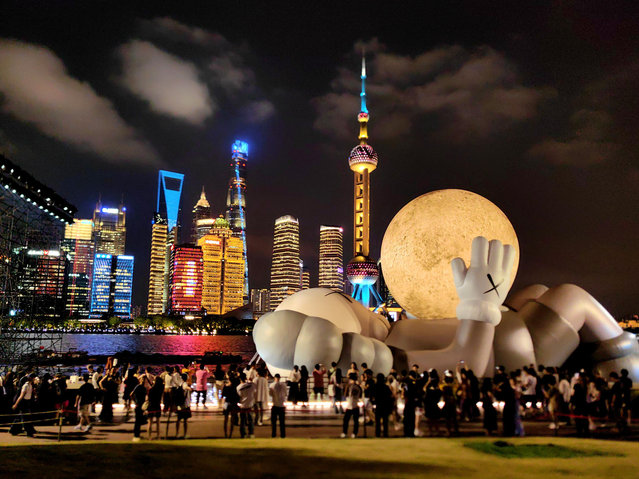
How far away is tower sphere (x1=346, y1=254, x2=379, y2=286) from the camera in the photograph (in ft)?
319

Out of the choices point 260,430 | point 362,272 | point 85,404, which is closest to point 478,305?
point 260,430

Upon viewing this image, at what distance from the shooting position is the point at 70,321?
139750mm

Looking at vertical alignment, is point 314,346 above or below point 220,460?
above

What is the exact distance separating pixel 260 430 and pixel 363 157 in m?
97.3

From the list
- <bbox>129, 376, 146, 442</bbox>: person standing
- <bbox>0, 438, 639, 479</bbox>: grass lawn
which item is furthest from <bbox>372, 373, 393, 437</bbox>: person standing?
<bbox>129, 376, 146, 442</bbox>: person standing

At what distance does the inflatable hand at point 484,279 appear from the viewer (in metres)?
18.3

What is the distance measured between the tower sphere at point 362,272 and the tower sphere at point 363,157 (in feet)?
65.3

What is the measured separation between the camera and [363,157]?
107688 mm

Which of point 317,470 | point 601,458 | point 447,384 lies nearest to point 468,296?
point 447,384

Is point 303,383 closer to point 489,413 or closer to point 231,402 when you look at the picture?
point 231,402

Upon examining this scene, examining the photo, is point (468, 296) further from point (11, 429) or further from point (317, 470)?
point (11, 429)

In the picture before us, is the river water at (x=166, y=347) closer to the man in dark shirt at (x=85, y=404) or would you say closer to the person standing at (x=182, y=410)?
the man in dark shirt at (x=85, y=404)

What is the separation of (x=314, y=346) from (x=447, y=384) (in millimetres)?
5768

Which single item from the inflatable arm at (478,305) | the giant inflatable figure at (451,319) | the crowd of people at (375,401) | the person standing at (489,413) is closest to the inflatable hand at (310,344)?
the giant inflatable figure at (451,319)
